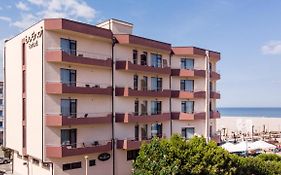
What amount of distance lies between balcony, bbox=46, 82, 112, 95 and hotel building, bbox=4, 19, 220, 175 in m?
0.09

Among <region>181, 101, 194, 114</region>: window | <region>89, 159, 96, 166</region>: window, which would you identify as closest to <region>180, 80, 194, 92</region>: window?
<region>181, 101, 194, 114</region>: window

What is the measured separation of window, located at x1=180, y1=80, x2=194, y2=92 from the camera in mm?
38031

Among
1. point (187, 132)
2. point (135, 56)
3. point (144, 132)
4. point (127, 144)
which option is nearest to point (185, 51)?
point (135, 56)

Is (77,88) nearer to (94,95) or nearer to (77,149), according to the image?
(94,95)

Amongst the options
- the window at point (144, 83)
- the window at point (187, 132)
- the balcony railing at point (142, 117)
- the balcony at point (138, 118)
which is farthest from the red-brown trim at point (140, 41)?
the window at point (187, 132)

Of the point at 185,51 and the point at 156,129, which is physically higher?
the point at 185,51

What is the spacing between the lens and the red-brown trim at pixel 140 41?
104 ft

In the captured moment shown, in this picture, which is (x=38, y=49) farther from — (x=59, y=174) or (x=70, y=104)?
(x=59, y=174)

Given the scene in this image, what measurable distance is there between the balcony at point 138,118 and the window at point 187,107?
11.7 ft

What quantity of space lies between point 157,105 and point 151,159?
41.0ft

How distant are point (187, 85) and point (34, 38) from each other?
64.4 feet

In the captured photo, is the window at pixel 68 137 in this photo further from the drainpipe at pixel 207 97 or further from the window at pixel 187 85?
the drainpipe at pixel 207 97

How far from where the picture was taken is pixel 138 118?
32.2 metres

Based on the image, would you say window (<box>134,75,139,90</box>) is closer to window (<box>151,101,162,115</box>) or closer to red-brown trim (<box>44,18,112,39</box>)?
window (<box>151,101,162,115</box>)
